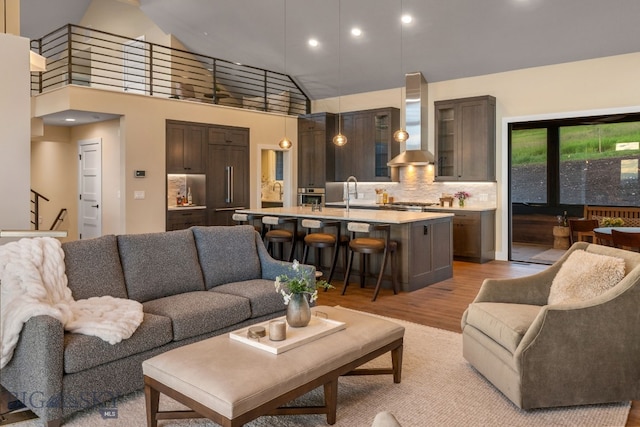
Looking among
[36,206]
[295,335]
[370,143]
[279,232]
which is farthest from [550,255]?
[36,206]

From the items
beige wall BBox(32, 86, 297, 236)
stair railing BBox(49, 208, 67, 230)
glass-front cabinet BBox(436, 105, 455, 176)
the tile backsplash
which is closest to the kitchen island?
the tile backsplash

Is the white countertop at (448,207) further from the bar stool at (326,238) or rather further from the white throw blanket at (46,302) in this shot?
the white throw blanket at (46,302)

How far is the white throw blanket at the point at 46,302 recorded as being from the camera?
2650mm

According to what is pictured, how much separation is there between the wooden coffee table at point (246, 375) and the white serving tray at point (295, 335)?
3 centimetres

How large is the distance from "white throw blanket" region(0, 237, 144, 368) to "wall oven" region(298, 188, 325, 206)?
7.13 m

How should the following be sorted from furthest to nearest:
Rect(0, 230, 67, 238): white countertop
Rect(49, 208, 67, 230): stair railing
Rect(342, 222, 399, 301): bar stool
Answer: Rect(49, 208, 67, 230): stair railing, Rect(342, 222, 399, 301): bar stool, Rect(0, 230, 67, 238): white countertop

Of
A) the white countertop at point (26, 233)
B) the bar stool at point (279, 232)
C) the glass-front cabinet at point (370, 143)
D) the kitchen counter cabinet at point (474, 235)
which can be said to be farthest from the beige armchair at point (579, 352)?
the glass-front cabinet at point (370, 143)

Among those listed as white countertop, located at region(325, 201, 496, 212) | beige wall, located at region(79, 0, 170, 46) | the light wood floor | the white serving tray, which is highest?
beige wall, located at region(79, 0, 170, 46)

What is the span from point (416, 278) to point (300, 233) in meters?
1.84

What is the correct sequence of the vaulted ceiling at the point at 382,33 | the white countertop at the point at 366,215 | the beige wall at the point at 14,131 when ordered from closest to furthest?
the beige wall at the point at 14,131 < the white countertop at the point at 366,215 < the vaulted ceiling at the point at 382,33

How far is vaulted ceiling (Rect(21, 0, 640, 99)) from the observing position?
671 cm

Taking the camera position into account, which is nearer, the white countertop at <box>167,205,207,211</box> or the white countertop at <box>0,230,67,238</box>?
the white countertop at <box>0,230,67,238</box>

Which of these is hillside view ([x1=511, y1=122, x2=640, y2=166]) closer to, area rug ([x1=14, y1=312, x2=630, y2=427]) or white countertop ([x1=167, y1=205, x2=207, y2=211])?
white countertop ([x1=167, y1=205, x2=207, y2=211])

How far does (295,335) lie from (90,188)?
25.5 ft
